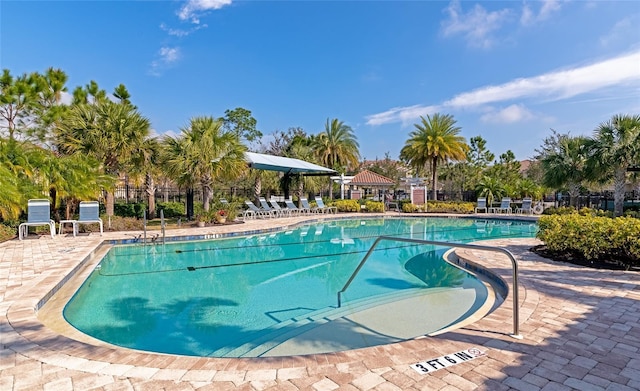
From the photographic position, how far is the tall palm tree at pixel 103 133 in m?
12.2

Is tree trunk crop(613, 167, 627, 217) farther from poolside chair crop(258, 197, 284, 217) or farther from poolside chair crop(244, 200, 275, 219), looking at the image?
poolside chair crop(244, 200, 275, 219)

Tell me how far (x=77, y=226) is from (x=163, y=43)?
386 inches

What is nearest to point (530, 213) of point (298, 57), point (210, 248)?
point (298, 57)

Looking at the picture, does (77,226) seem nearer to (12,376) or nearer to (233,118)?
(12,376)

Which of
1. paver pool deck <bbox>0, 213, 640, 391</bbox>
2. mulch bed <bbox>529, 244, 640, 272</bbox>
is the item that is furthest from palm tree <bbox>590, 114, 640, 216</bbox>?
paver pool deck <bbox>0, 213, 640, 391</bbox>

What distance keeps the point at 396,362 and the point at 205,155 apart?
1231 centimetres

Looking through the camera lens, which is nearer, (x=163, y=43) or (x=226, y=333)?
(x=226, y=333)

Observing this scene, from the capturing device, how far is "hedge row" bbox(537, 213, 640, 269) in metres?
6.13

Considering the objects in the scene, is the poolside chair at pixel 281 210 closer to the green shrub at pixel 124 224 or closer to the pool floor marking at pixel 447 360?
the green shrub at pixel 124 224

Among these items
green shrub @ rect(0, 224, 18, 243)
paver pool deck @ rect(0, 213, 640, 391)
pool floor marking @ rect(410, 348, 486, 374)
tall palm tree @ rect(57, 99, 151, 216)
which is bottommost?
pool floor marking @ rect(410, 348, 486, 374)

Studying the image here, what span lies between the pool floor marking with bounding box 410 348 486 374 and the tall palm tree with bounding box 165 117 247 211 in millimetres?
12218

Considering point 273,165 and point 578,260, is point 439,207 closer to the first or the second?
point 273,165

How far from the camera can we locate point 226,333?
14.2ft

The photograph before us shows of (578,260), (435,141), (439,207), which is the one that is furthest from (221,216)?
(435,141)
